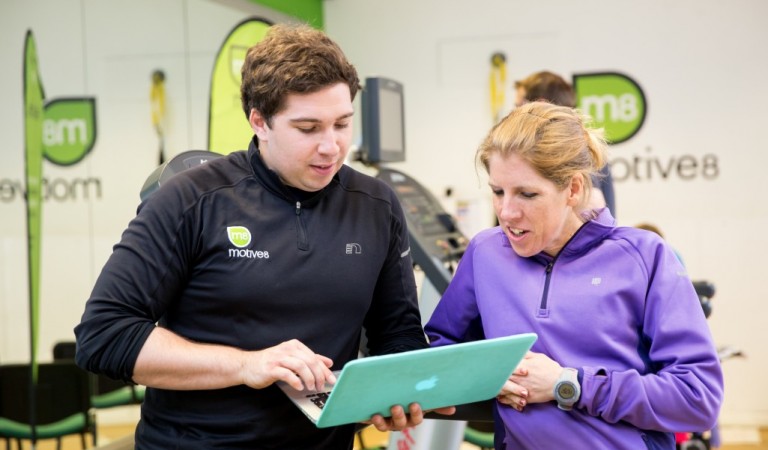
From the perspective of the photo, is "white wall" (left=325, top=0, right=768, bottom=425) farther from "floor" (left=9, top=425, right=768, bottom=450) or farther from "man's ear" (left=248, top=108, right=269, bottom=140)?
"man's ear" (left=248, top=108, right=269, bottom=140)

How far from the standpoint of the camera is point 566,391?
147cm

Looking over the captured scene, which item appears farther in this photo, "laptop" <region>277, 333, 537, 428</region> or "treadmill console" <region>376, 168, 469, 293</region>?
"treadmill console" <region>376, 168, 469, 293</region>

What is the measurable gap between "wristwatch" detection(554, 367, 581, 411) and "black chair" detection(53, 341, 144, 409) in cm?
271

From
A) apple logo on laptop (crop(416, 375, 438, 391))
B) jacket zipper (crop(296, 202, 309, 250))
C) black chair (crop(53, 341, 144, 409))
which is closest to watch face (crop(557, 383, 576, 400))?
apple logo on laptop (crop(416, 375, 438, 391))

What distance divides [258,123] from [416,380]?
55cm

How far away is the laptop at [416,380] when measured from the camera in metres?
1.18

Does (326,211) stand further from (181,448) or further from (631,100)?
(631,100)

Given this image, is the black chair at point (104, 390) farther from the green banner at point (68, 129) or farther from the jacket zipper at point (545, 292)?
the jacket zipper at point (545, 292)

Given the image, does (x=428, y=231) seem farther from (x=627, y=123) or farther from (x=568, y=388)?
(x=627, y=123)

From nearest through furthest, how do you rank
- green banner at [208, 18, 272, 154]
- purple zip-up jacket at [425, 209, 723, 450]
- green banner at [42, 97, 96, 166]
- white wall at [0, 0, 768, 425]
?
purple zip-up jacket at [425, 209, 723, 450] < green banner at [42, 97, 96, 166] < white wall at [0, 0, 768, 425] < green banner at [208, 18, 272, 154]

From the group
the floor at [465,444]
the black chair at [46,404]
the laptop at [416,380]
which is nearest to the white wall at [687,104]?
the floor at [465,444]

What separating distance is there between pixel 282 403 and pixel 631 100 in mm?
4865

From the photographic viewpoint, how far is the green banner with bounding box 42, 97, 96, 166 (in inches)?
144

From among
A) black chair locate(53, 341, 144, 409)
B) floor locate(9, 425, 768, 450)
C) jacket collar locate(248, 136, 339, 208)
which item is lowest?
floor locate(9, 425, 768, 450)
